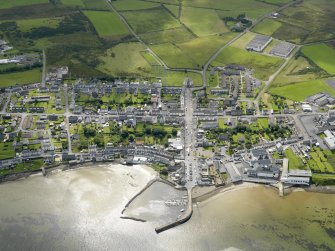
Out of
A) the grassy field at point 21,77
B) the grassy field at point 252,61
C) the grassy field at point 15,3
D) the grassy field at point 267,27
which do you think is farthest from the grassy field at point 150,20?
the grassy field at point 21,77

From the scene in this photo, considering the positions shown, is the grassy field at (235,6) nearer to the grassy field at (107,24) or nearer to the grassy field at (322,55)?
the grassy field at (322,55)

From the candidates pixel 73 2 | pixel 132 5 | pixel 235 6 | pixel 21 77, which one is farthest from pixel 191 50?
pixel 73 2

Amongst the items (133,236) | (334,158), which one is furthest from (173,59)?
(133,236)

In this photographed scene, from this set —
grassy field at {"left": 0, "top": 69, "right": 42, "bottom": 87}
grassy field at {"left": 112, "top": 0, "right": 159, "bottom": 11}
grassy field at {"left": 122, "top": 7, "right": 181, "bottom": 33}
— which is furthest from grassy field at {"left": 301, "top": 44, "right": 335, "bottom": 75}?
grassy field at {"left": 0, "top": 69, "right": 42, "bottom": 87}

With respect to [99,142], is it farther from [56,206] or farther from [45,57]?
[45,57]

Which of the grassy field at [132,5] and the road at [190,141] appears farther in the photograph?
the grassy field at [132,5]

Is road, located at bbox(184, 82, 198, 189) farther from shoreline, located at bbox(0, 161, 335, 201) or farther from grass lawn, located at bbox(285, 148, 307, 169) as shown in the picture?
grass lawn, located at bbox(285, 148, 307, 169)
